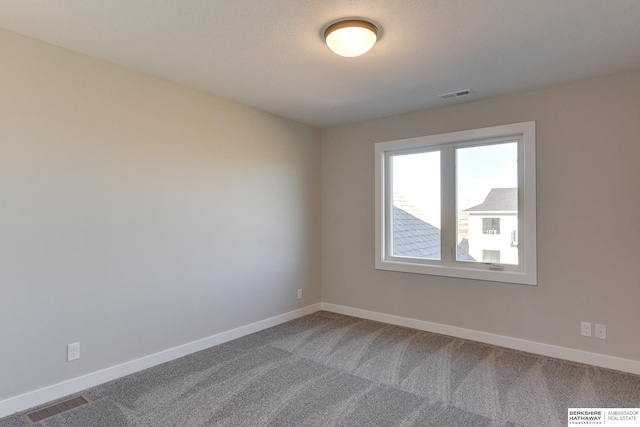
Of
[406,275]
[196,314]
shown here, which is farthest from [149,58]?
[406,275]

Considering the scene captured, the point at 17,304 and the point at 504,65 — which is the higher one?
the point at 504,65

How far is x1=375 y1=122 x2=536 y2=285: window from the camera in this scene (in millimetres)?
3436

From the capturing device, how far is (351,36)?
7.31 feet

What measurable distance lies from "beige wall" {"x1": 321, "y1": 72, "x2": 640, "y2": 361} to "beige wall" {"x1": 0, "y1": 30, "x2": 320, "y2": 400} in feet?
6.57

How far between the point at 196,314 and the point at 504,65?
3467 millimetres

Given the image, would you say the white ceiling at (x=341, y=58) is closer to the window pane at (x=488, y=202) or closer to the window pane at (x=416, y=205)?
the window pane at (x=488, y=202)

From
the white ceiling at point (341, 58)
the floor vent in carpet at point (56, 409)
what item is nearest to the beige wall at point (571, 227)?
the white ceiling at point (341, 58)

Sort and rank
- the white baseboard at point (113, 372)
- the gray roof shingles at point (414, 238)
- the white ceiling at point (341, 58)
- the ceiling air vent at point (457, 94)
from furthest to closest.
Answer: the gray roof shingles at point (414, 238), the ceiling air vent at point (457, 94), the white baseboard at point (113, 372), the white ceiling at point (341, 58)

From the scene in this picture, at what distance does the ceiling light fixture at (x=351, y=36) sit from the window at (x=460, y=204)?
1898mm

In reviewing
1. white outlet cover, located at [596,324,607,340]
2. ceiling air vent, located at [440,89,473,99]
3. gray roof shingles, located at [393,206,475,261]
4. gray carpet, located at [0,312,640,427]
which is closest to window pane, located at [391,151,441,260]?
gray roof shingles, located at [393,206,475,261]

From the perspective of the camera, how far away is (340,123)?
4574 millimetres

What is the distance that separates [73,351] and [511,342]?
3.78m

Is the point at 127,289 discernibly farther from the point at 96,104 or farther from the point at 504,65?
the point at 504,65

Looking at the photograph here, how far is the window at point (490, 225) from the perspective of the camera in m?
3.61
